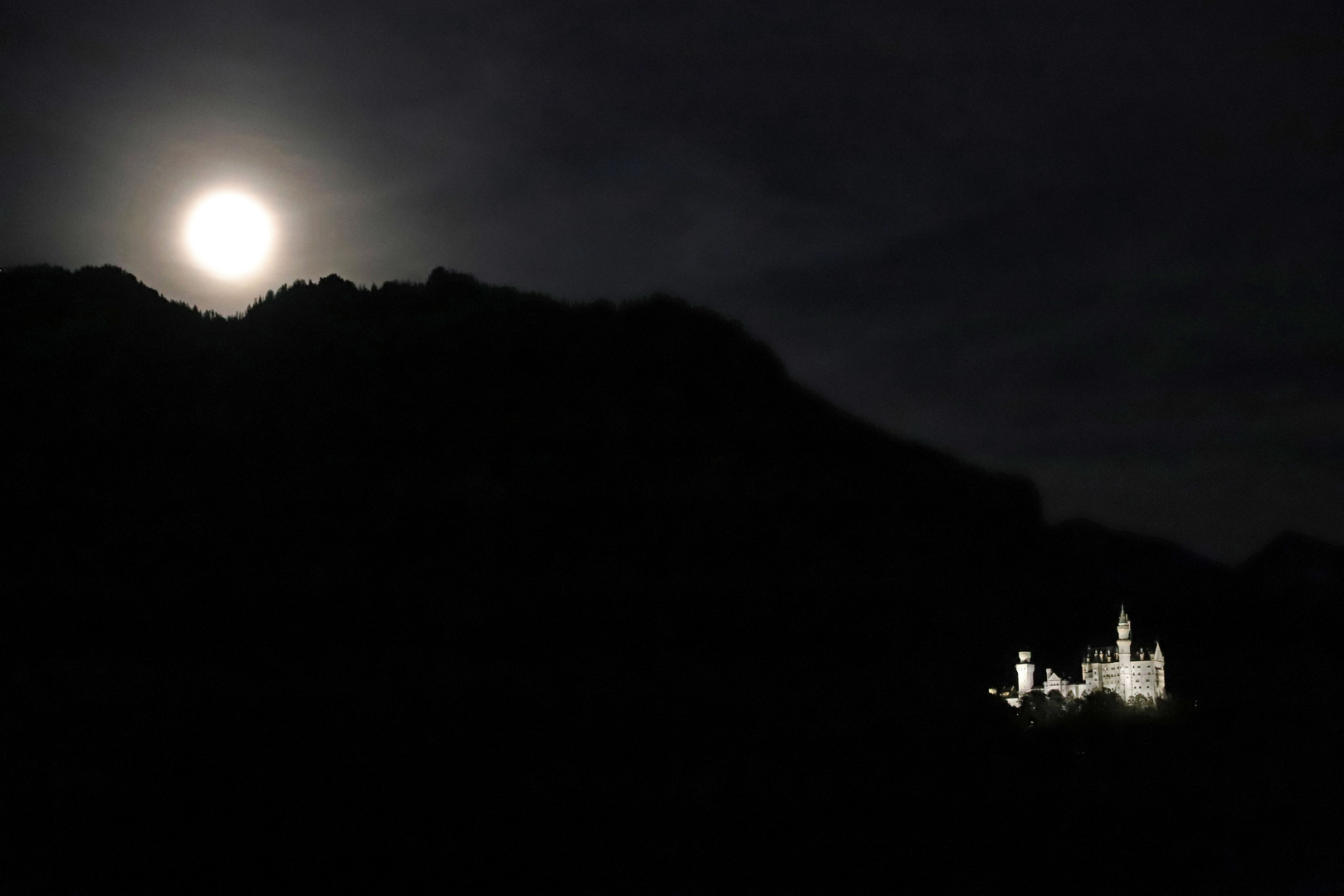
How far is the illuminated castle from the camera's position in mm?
87250

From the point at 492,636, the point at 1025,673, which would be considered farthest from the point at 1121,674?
the point at 492,636

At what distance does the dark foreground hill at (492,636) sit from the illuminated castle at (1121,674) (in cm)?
2338

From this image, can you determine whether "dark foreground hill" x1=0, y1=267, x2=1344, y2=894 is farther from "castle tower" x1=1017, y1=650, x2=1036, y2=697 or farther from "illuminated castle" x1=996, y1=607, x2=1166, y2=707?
"illuminated castle" x1=996, y1=607, x2=1166, y2=707

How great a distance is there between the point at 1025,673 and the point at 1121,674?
1521cm

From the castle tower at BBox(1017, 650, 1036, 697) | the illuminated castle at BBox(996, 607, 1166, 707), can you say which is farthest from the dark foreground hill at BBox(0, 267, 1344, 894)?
the illuminated castle at BBox(996, 607, 1166, 707)

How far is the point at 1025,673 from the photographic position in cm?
8081

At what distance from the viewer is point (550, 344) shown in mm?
54656

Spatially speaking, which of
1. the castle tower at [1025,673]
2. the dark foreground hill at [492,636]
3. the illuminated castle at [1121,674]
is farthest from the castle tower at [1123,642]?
the dark foreground hill at [492,636]

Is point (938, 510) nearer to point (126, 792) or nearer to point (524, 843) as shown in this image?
point (524, 843)

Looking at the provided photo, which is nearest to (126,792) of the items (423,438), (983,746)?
(423,438)

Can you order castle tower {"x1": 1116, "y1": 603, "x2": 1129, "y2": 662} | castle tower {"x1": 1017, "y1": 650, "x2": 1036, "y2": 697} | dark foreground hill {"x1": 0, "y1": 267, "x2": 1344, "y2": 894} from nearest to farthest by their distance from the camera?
1. dark foreground hill {"x1": 0, "y1": 267, "x2": 1344, "y2": 894}
2. castle tower {"x1": 1017, "y1": 650, "x2": 1036, "y2": 697}
3. castle tower {"x1": 1116, "y1": 603, "x2": 1129, "y2": 662}

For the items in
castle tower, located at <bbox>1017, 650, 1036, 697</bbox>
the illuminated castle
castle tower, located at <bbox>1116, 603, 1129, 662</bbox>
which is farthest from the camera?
castle tower, located at <bbox>1116, 603, 1129, 662</bbox>

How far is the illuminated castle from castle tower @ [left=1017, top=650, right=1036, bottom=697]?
2.89 m

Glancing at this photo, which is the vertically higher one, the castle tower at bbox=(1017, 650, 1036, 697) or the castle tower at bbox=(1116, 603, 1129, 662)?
the castle tower at bbox=(1116, 603, 1129, 662)
